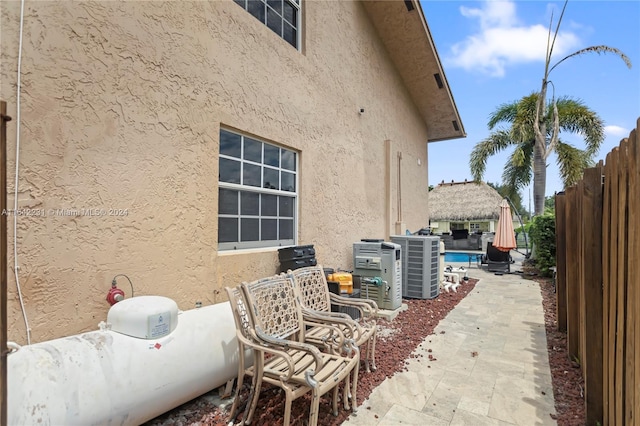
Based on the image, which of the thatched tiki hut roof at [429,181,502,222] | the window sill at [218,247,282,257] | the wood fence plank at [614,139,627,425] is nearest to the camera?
the wood fence plank at [614,139,627,425]

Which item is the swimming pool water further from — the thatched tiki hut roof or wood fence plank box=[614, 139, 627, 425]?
wood fence plank box=[614, 139, 627, 425]

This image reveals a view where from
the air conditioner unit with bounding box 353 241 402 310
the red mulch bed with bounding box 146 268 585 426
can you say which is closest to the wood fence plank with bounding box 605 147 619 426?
the red mulch bed with bounding box 146 268 585 426

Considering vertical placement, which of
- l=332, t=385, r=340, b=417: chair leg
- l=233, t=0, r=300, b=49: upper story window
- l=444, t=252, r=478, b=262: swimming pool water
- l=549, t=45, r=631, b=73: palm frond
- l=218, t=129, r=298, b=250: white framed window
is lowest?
l=444, t=252, r=478, b=262: swimming pool water

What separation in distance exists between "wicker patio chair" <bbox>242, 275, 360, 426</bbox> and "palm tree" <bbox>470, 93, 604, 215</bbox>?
14.2 metres

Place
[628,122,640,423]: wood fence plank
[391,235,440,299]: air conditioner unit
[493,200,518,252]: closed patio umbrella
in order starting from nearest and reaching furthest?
[628,122,640,423]: wood fence plank → [391,235,440,299]: air conditioner unit → [493,200,518,252]: closed patio umbrella

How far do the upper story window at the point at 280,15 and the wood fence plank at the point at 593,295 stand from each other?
5.10 m

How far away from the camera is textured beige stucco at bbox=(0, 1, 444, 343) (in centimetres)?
261

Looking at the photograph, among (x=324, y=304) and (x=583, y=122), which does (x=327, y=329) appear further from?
(x=583, y=122)

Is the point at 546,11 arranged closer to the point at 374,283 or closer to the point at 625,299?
the point at 374,283

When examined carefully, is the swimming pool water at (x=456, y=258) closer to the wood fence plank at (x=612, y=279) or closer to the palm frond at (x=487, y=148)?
the palm frond at (x=487, y=148)

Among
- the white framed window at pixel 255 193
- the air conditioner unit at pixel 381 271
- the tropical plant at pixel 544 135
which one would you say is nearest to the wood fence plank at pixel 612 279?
the air conditioner unit at pixel 381 271

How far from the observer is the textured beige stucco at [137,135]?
2609 millimetres

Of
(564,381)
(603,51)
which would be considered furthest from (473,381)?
(603,51)

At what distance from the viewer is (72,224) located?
282 cm
